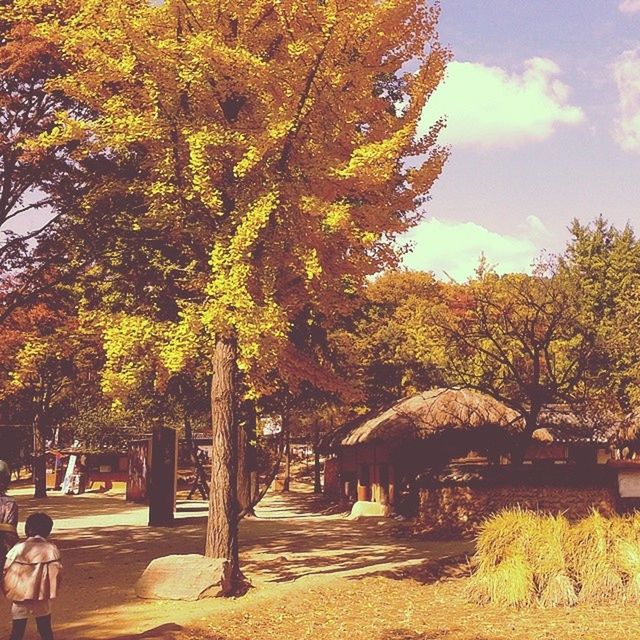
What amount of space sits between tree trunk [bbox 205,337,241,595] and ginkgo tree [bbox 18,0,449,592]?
0.02 m

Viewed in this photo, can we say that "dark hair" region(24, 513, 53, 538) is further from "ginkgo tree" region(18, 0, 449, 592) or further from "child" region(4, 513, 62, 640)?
"ginkgo tree" region(18, 0, 449, 592)

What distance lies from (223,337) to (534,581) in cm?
525

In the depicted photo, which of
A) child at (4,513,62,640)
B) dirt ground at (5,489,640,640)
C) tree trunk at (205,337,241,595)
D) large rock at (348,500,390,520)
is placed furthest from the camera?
large rock at (348,500,390,520)

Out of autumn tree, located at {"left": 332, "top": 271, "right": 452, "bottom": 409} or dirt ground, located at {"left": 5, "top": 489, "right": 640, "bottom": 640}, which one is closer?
dirt ground, located at {"left": 5, "top": 489, "right": 640, "bottom": 640}

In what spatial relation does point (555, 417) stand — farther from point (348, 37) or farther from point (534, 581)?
point (348, 37)

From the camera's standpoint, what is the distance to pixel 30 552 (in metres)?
6.77

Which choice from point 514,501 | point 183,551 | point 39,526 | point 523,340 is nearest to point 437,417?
point 514,501

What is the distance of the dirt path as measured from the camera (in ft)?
30.5

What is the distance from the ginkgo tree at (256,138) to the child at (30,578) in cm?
394

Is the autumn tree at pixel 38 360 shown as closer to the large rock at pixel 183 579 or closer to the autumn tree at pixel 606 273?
the large rock at pixel 183 579

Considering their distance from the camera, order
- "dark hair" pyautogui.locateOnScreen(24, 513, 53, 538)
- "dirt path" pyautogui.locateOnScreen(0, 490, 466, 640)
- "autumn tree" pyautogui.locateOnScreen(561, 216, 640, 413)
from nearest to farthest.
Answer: "dark hair" pyautogui.locateOnScreen(24, 513, 53, 538) → "dirt path" pyautogui.locateOnScreen(0, 490, 466, 640) → "autumn tree" pyautogui.locateOnScreen(561, 216, 640, 413)

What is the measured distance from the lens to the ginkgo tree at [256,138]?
34.2 ft

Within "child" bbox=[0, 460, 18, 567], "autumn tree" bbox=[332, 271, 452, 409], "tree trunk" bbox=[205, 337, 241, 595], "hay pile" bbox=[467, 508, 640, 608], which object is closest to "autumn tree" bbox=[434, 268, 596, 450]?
"autumn tree" bbox=[332, 271, 452, 409]

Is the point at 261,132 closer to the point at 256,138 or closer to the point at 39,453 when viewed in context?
the point at 256,138
